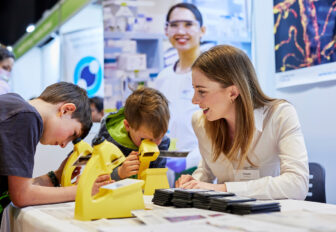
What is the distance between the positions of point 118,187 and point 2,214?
29.2 inches

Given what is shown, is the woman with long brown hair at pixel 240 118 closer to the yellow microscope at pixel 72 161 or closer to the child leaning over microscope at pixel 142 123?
the child leaning over microscope at pixel 142 123

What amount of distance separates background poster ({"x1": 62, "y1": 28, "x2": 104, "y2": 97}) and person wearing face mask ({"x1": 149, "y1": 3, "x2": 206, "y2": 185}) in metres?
2.02

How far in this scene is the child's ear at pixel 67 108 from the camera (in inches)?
65.4

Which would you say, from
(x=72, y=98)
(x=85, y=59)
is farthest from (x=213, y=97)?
(x=85, y=59)

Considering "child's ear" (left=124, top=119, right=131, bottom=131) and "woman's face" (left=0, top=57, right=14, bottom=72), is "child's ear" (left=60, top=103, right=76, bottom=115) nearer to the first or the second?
"child's ear" (left=124, top=119, right=131, bottom=131)

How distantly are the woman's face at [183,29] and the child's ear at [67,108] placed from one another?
2.06 meters

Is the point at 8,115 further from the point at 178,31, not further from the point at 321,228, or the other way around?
the point at 178,31

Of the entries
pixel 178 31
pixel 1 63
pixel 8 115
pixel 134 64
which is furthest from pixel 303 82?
pixel 1 63

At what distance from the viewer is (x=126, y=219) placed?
113cm

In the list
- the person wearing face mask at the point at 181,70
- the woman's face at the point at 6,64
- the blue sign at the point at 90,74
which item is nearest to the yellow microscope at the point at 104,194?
the person wearing face mask at the point at 181,70

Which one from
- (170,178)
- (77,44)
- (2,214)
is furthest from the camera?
(77,44)

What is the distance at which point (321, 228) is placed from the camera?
895 mm

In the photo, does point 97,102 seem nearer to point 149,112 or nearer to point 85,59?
point 85,59

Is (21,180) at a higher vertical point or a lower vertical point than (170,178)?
higher
